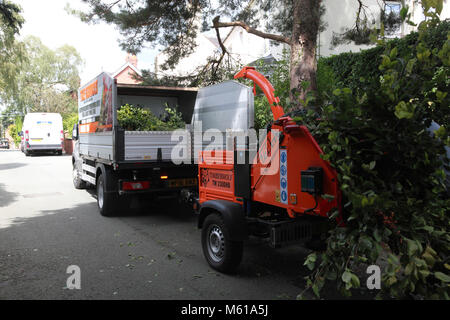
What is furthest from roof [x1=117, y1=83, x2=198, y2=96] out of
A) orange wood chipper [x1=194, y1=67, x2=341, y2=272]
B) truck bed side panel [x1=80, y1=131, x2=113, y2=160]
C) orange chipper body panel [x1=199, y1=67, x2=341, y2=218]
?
orange chipper body panel [x1=199, y1=67, x2=341, y2=218]

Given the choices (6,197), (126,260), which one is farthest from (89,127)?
(126,260)

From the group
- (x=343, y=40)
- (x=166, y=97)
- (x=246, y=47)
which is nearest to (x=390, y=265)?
(x=166, y=97)

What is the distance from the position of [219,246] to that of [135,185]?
3309mm

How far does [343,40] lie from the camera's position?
10891 mm

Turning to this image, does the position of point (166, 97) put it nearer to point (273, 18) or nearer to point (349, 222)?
point (273, 18)

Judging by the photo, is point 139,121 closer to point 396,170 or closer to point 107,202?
point 107,202

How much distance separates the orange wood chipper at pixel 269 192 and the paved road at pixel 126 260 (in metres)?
0.43

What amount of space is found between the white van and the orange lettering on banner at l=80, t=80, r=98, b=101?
65.5 feet

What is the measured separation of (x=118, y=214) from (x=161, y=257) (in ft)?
10.6

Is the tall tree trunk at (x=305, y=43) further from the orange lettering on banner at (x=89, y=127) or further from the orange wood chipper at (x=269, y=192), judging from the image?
the orange lettering on banner at (x=89, y=127)

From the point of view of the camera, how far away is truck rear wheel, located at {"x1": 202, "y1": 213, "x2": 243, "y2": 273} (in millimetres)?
4289

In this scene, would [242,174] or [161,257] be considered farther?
[161,257]

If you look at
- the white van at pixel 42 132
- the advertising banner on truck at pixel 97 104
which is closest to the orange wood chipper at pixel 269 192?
the advertising banner on truck at pixel 97 104

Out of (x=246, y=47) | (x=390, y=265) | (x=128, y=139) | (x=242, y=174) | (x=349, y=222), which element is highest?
(x=246, y=47)
